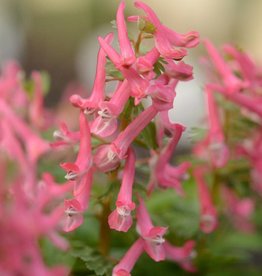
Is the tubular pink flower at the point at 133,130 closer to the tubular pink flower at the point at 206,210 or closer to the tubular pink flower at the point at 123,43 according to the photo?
the tubular pink flower at the point at 123,43

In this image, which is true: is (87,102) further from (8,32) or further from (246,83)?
(8,32)

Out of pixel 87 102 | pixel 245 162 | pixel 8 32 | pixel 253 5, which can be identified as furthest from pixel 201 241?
pixel 253 5

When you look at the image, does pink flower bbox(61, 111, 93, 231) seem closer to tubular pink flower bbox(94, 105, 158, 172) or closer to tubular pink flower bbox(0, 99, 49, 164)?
tubular pink flower bbox(94, 105, 158, 172)

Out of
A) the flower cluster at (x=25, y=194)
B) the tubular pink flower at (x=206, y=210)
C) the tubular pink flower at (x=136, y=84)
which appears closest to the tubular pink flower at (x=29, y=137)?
the flower cluster at (x=25, y=194)

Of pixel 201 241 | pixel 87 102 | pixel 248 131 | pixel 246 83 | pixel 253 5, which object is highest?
pixel 87 102

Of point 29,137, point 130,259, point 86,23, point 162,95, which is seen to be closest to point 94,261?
point 130,259

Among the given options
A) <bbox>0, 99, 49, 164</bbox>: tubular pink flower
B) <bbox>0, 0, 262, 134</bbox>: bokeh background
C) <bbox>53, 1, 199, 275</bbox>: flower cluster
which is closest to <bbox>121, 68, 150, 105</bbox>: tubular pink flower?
<bbox>53, 1, 199, 275</bbox>: flower cluster

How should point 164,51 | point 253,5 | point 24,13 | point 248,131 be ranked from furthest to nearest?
point 253,5
point 24,13
point 248,131
point 164,51
